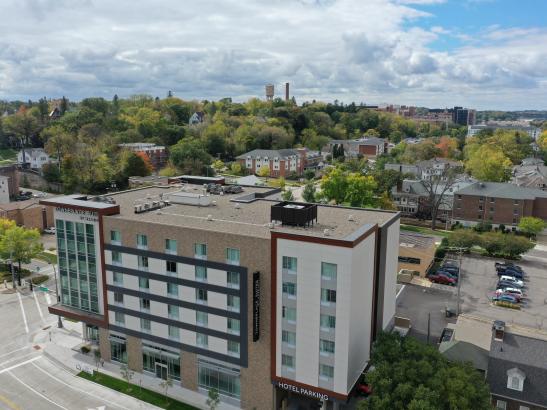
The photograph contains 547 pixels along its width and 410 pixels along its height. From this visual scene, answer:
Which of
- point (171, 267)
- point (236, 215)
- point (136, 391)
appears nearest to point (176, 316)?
point (171, 267)

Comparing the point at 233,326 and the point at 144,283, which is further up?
the point at 144,283

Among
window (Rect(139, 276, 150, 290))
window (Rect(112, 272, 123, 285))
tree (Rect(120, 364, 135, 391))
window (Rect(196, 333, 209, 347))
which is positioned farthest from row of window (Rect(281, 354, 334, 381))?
window (Rect(112, 272, 123, 285))

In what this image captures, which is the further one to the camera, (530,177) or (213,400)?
(530,177)

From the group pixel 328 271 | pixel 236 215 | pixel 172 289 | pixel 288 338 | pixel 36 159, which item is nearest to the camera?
pixel 328 271

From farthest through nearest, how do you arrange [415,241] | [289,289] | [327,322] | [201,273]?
[415,241] → [201,273] → [289,289] → [327,322]

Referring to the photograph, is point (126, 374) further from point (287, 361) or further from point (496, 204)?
point (496, 204)

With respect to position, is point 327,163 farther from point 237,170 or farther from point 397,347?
point 397,347

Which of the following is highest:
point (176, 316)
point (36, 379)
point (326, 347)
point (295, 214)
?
point (295, 214)

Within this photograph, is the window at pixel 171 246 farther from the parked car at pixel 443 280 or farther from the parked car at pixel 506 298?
the parked car at pixel 506 298
